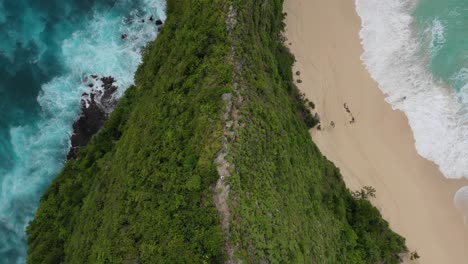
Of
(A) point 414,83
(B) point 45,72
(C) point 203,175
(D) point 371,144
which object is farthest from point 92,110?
(A) point 414,83

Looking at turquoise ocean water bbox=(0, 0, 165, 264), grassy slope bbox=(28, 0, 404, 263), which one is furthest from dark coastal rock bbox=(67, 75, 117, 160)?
grassy slope bbox=(28, 0, 404, 263)

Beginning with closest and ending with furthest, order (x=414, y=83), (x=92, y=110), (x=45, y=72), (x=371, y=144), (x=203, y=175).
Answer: (x=203, y=175) < (x=371, y=144) < (x=92, y=110) < (x=45, y=72) < (x=414, y=83)

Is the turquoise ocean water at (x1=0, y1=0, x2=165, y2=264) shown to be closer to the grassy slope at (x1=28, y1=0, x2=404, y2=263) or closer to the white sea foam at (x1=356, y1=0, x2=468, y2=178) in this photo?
the grassy slope at (x1=28, y1=0, x2=404, y2=263)

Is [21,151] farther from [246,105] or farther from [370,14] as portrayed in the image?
[370,14]

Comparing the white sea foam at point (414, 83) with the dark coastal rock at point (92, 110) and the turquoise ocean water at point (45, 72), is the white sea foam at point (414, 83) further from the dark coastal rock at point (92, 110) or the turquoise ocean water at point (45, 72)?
the dark coastal rock at point (92, 110)

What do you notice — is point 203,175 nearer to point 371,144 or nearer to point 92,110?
point 92,110

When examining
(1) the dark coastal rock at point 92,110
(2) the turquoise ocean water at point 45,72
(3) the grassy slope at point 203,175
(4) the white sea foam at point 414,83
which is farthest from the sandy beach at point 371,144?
(1) the dark coastal rock at point 92,110
